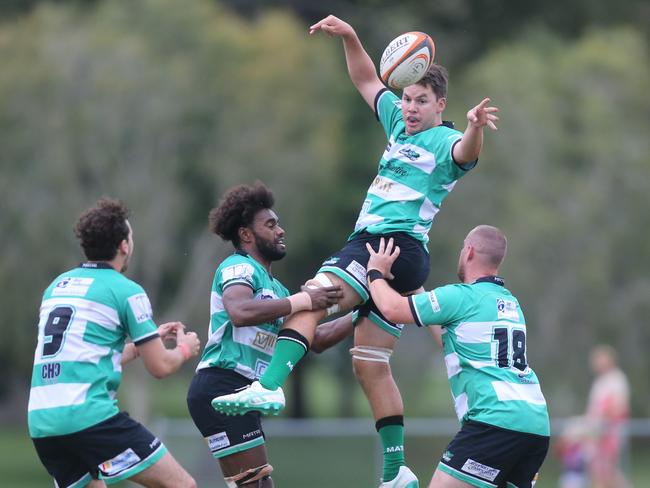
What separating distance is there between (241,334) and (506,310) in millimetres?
1724

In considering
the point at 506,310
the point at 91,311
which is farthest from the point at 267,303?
the point at 506,310

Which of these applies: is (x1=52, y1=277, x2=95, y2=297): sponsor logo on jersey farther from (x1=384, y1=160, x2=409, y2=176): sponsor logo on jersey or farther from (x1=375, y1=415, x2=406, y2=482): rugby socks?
(x1=375, y1=415, x2=406, y2=482): rugby socks

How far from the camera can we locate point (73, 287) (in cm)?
701

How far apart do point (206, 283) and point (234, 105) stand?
11.8 ft

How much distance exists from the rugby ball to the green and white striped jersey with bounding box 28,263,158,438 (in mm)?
2144

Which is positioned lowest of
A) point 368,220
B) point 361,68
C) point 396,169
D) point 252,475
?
point 252,475

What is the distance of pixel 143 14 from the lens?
74.0 ft

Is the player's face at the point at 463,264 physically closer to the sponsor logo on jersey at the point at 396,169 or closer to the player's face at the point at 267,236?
the sponsor logo on jersey at the point at 396,169

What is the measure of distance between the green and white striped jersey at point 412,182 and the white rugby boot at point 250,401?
52.0 inches

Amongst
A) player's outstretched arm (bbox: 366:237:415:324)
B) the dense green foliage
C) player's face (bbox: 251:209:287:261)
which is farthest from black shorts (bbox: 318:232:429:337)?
the dense green foliage

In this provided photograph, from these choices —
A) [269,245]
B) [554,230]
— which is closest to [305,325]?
[269,245]

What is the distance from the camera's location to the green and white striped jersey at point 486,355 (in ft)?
23.9

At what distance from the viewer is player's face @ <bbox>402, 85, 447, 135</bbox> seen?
7641 millimetres

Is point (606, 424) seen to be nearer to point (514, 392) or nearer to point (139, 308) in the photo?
point (514, 392)
